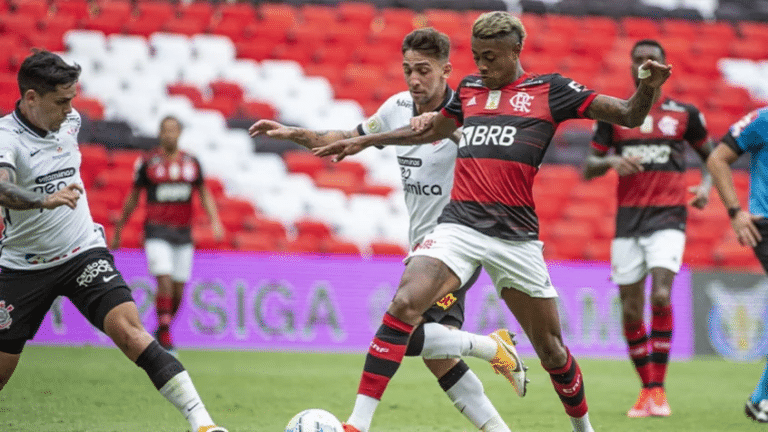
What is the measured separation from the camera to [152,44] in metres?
19.0

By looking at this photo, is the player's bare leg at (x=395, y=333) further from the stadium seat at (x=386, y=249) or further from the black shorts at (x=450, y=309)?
the stadium seat at (x=386, y=249)

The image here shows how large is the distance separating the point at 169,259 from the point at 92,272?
243 inches

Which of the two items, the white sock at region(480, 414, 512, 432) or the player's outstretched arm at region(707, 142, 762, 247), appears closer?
the white sock at region(480, 414, 512, 432)

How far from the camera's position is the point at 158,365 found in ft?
19.0

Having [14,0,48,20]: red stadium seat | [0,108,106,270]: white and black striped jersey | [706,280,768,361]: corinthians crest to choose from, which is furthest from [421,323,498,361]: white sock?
[14,0,48,20]: red stadium seat

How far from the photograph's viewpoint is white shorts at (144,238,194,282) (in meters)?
12.1

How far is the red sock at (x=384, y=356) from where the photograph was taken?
17.7 feet

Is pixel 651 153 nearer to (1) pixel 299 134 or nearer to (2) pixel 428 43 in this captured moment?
(2) pixel 428 43

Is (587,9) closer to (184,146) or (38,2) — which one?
(184,146)

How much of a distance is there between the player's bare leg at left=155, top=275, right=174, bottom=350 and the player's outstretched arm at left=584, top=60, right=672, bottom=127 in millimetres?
7403

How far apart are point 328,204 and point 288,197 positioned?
0.72 meters

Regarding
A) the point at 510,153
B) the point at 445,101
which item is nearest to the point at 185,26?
Answer: the point at 445,101

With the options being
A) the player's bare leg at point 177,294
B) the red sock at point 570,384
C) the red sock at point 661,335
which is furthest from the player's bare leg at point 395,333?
the player's bare leg at point 177,294

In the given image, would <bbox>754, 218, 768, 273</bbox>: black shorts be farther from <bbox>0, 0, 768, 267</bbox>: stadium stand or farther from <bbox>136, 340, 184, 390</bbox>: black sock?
<bbox>0, 0, 768, 267</bbox>: stadium stand
